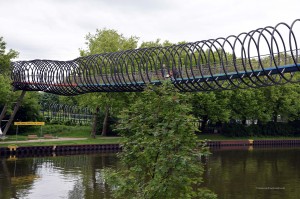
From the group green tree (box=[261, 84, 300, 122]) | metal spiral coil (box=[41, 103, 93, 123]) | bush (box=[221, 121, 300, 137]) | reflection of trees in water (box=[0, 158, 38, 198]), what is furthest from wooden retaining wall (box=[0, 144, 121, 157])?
green tree (box=[261, 84, 300, 122])

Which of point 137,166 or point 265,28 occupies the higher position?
point 265,28

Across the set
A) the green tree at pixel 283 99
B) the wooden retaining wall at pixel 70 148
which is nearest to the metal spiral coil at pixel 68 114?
the wooden retaining wall at pixel 70 148

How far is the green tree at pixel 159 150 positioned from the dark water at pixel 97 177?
7.80 m

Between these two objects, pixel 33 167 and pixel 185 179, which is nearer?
pixel 185 179

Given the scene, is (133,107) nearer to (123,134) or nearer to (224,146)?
(123,134)

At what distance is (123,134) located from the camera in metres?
13.5

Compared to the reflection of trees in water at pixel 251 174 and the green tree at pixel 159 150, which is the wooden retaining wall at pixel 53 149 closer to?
the reflection of trees in water at pixel 251 174

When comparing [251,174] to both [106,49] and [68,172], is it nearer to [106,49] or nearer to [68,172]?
[68,172]

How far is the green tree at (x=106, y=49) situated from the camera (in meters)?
57.3

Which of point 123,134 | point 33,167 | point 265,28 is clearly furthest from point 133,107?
point 33,167

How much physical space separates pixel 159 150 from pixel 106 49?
5127 cm

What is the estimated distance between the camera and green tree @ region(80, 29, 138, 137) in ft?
188

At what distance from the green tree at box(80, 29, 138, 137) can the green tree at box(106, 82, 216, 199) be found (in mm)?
43696

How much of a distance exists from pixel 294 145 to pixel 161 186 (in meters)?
65.7
